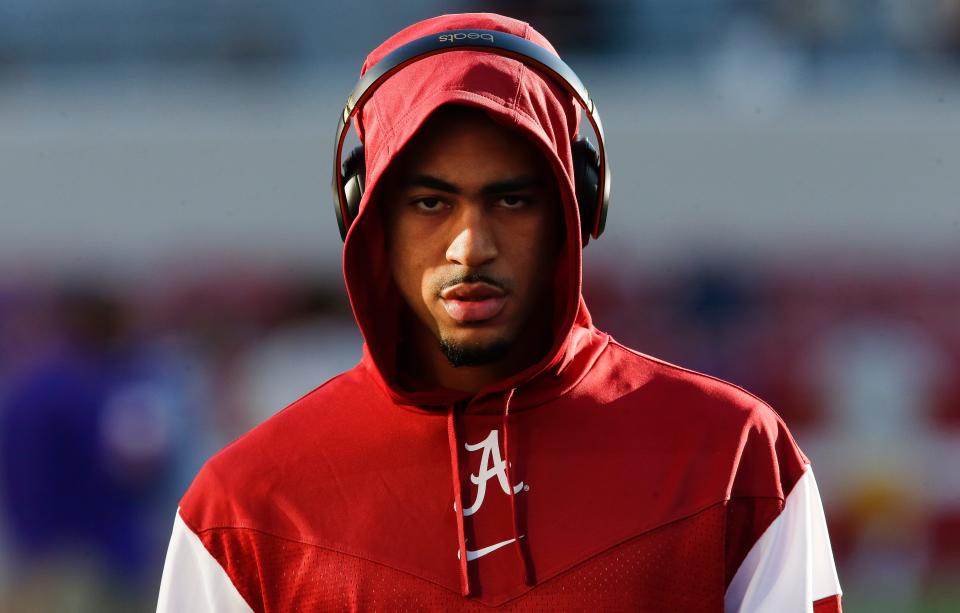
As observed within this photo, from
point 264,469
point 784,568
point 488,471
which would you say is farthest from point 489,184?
point 784,568

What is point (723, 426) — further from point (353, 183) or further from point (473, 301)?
point (353, 183)

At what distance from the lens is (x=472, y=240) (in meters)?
1.86

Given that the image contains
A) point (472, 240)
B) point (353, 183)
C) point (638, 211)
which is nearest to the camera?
point (472, 240)

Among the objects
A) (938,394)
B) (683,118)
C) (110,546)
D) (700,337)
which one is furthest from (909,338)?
(110,546)

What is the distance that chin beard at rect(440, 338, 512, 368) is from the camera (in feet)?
6.28

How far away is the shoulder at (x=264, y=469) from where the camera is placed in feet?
6.36

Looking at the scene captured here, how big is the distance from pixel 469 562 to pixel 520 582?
7cm

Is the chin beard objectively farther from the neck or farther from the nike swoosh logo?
the nike swoosh logo

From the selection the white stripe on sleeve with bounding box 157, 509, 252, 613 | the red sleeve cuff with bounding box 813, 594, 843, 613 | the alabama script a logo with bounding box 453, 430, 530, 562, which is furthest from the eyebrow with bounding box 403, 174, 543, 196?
the red sleeve cuff with bounding box 813, 594, 843, 613

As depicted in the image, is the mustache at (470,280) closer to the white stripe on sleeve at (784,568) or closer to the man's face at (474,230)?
the man's face at (474,230)

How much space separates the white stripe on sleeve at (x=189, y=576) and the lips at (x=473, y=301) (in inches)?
17.9

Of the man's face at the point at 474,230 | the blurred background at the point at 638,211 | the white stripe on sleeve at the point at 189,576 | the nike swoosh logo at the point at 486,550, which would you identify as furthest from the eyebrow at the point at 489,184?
the blurred background at the point at 638,211

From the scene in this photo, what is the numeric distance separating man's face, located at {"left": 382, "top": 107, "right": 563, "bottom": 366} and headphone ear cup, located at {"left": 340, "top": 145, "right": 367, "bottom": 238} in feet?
0.34

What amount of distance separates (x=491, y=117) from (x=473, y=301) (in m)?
0.24
